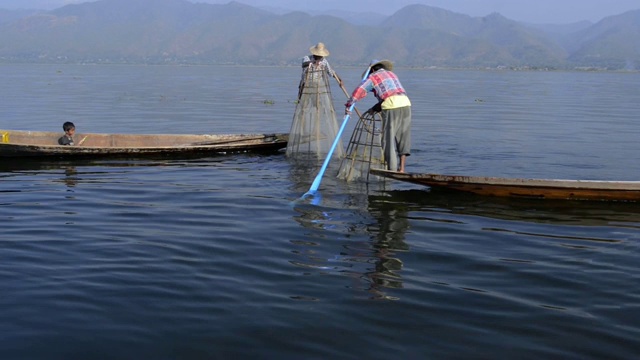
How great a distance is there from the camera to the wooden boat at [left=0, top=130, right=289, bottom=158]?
1241cm

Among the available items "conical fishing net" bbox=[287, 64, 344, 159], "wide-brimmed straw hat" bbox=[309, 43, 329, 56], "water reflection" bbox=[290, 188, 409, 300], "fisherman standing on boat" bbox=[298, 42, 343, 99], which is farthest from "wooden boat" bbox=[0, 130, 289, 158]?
"water reflection" bbox=[290, 188, 409, 300]

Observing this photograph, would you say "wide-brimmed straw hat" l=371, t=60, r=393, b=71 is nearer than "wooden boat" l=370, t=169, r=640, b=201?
No

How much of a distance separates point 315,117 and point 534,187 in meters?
4.62

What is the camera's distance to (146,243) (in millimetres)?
7012

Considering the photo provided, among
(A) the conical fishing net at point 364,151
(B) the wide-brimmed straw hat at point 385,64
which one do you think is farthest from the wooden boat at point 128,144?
(B) the wide-brimmed straw hat at point 385,64

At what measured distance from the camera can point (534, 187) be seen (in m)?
8.88

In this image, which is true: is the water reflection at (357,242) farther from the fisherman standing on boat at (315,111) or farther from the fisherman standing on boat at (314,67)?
the fisherman standing on boat at (314,67)

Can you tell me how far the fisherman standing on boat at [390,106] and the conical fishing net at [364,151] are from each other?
33 cm

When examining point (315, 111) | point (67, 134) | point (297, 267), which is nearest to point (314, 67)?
point (315, 111)

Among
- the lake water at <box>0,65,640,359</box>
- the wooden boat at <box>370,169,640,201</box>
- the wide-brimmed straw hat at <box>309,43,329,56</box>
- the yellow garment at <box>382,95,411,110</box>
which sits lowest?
the lake water at <box>0,65,640,359</box>

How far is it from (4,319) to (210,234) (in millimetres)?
2706

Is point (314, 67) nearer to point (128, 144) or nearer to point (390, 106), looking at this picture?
point (390, 106)

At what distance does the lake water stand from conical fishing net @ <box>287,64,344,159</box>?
1.54ft

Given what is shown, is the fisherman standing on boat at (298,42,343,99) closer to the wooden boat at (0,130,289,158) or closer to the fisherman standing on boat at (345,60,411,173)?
the wooden boat at (0,130,289,158)
